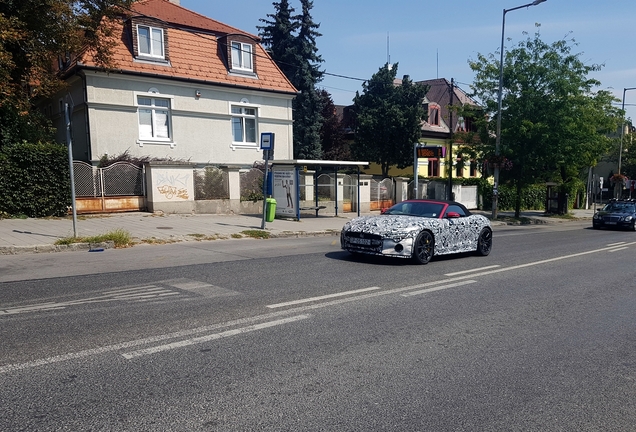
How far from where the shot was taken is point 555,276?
31.6 feet

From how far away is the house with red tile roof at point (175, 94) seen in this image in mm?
21922

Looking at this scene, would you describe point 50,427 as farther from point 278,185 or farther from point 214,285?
point 278,185

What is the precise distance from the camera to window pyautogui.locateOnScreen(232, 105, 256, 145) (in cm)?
2634

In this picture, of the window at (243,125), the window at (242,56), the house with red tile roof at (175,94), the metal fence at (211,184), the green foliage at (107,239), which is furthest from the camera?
the window at (243,125)

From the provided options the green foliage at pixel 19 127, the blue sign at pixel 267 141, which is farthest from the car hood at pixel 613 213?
the green foliage at pixel 19 127

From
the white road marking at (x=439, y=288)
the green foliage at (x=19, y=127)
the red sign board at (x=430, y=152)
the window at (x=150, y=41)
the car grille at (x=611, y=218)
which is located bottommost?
the car grille at (x=611, y=218)

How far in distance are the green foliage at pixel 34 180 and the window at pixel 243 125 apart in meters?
10.6

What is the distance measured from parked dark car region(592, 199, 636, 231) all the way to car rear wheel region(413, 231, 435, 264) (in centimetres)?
1729

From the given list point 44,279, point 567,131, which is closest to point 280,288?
point 44,279

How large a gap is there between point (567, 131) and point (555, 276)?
62.9 ft

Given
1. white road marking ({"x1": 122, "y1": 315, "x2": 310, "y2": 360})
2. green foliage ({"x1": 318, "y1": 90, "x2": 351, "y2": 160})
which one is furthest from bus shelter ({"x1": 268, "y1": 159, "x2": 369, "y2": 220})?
green foliage ({"x1": 318, "y1": 90, "x2": 351, "y2": 160})

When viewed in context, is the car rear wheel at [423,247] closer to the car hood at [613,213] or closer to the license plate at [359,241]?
the license plate at [359,241]

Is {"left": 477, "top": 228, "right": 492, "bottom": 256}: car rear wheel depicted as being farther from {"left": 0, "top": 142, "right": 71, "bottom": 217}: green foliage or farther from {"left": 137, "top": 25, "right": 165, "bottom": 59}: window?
{"left": 137, "top": 25, "right": 165, "bottom": 59}: window

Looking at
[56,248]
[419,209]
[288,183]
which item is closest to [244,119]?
[288,183]
